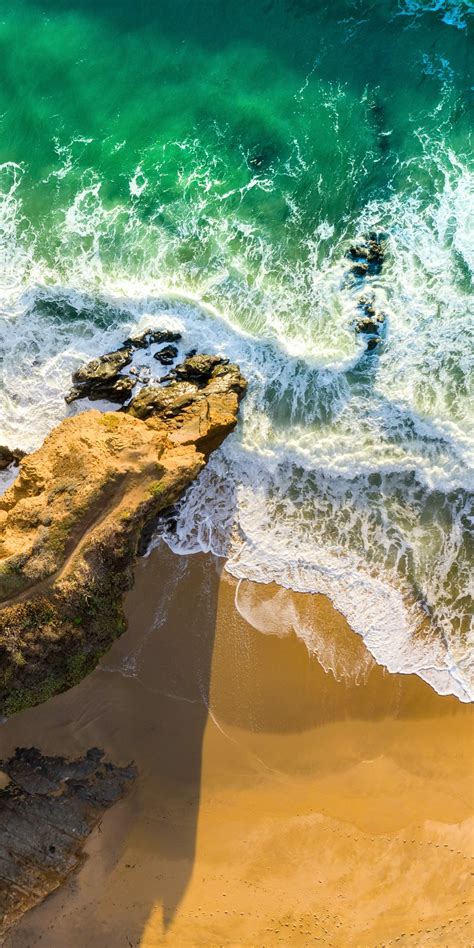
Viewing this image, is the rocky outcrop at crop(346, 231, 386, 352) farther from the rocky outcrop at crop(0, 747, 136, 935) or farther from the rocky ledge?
the rocky outcrop at crop(0, 747, 136, 935)

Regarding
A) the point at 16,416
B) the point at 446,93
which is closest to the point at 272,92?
the point at 446,93

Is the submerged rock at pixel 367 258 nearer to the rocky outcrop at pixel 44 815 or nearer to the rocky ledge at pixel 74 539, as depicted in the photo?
the rocky ledge at pixel 74 539

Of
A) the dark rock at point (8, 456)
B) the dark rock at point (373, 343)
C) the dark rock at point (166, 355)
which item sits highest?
the dark rock at point (373, 343)

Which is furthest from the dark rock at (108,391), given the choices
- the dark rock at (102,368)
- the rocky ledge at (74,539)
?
the rocky ledge at (74,539)

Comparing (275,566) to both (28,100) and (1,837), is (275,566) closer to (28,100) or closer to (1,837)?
(1,837)

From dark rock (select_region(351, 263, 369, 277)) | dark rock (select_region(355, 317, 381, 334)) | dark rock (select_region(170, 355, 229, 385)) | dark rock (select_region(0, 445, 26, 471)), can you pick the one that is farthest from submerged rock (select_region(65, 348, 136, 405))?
dark rock (select_region(351, 263, 369, 277))

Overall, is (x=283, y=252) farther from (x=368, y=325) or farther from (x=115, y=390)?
(x=115, y=390)

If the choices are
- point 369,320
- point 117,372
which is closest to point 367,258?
point 369,320

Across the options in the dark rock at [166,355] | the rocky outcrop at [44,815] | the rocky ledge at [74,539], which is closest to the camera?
the rocky ledge at [74,539]
